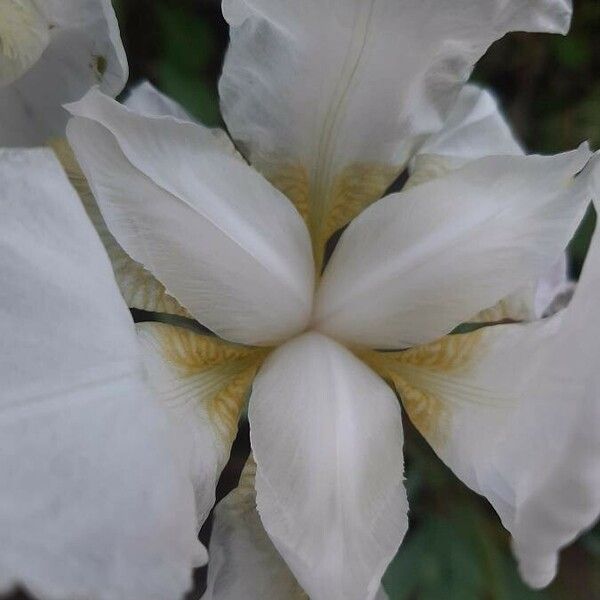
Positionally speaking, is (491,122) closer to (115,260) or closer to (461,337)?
(461,337)

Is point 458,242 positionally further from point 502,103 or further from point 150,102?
point 502,103

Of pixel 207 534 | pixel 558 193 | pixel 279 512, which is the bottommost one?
pixel 207 534

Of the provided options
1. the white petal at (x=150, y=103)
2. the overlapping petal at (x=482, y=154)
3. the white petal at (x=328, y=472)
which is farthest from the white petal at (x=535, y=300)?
the white petal at (x=150, y=103)

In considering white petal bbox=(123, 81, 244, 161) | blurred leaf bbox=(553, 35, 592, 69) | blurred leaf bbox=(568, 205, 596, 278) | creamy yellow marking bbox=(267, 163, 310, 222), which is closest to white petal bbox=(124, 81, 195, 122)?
white petal bbox=(123, 81, 244, 161)

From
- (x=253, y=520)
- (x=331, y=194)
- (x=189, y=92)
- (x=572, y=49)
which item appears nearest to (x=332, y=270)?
(x=331, y=194)

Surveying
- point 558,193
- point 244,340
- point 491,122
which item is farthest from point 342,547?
point 491,122

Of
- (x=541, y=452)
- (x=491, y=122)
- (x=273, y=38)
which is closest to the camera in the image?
(x=541, y=452)

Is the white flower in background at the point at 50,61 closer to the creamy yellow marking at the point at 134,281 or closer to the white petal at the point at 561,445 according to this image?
the creamy yellow marking at the point at 134,281
